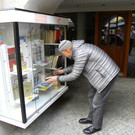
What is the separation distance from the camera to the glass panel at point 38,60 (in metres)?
2.23

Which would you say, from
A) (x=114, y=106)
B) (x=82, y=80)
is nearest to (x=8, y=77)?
(x=114, y=106)

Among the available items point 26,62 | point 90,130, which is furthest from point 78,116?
point 26,62

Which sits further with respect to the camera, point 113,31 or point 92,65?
point 113,31

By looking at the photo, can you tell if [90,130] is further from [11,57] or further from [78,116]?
[11,57]

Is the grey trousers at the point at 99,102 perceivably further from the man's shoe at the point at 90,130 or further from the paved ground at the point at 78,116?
the paved ground at the point at 78,116

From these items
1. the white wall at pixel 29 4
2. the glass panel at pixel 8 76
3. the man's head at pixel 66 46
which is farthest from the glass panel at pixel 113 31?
the glass panel at pixel 8 76

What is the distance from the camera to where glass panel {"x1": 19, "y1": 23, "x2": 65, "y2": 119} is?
2227mm

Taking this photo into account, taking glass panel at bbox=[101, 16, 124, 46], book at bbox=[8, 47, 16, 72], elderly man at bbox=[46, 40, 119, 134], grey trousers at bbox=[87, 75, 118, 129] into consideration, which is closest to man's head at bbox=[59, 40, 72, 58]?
elderly man at bbox=[46, 40, 119, 134]

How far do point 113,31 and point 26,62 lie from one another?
3.80 m

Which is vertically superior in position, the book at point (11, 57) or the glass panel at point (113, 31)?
the glass panel at point (113, 31)

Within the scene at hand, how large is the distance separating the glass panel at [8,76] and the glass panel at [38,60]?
14cm

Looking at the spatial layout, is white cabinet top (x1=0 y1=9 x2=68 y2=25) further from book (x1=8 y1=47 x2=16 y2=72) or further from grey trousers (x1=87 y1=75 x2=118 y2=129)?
grey trousers (x1=87 y1=75 x2=118 y2=129)

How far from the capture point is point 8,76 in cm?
209

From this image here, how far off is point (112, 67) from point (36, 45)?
51.0 inches
